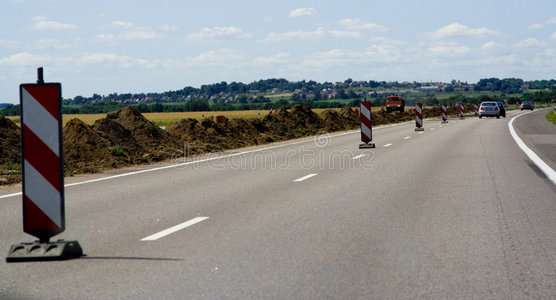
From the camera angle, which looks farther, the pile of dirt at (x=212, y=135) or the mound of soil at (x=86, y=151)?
the pile of dirt at (x=212, y=135)

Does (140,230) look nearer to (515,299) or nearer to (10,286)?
(10,286)

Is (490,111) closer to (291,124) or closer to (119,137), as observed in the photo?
(291,124)

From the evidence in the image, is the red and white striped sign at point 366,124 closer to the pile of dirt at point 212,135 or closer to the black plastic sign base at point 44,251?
the pile of dirt at point 212,135

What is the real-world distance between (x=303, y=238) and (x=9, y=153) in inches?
498

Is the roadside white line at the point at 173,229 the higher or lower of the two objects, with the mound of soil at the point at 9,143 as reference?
lower

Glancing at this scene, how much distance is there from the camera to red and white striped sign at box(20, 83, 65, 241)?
658 cm

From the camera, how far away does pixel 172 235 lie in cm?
748

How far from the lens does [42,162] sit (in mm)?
6648

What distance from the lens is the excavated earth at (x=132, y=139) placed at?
17797 millimetres

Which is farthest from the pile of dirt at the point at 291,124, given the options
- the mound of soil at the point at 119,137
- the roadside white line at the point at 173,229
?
the roadside white line at the point at 173,229

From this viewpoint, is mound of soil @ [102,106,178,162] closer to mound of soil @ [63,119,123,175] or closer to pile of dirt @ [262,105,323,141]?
mound of soil @ [63,119,123,175]

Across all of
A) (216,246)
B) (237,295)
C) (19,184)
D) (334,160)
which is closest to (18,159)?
(19,184)

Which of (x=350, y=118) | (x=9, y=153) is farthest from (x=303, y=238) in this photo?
(x=350, y=118)
